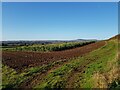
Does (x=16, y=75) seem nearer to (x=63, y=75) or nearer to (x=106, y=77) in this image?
(x=63, y=75)

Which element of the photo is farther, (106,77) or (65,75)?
(65,75)

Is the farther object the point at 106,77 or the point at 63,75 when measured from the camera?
the point at 63,75

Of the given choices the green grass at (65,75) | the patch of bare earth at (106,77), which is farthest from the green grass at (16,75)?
the patch of bare earth at (106,77)

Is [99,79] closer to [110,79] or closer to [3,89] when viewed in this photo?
[110,79]

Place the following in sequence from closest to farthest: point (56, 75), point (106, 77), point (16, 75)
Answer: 1. point (106, 77)
2. point (56, 75)
3. point (16, 75)

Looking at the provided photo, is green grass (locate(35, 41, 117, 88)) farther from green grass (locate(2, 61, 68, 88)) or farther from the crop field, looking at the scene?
green grass (locate(2, 61, 68, 88))

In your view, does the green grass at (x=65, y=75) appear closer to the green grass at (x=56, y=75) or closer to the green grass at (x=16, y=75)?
the green grass at (x=56, y=75)

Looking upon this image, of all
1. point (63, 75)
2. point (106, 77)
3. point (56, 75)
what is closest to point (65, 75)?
point (63, 75)

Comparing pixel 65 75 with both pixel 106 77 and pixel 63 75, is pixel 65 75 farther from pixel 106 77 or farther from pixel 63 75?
pixel 106 77

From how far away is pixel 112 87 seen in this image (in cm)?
1142

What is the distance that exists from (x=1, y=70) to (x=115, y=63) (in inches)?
257

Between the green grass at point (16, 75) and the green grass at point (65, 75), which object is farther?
the green grass at point (16, 75)

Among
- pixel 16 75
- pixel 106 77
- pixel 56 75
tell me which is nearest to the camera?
pixel 106 77

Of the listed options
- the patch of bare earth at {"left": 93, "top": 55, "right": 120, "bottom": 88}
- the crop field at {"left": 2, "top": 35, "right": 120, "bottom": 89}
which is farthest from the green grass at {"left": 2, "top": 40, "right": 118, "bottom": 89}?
the patch of bare earth at {"left": 93, "top": 55, "right": 120, "bottom": 88}
